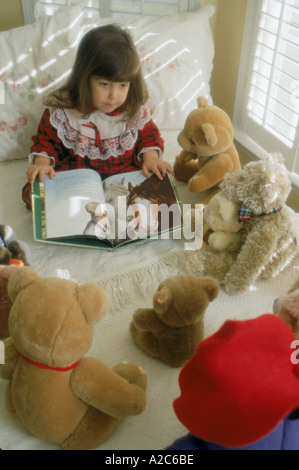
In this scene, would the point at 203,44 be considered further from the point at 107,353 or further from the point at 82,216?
the point at 107,353

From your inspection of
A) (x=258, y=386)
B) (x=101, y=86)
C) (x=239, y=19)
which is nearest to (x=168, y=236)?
(x=101, y=86)

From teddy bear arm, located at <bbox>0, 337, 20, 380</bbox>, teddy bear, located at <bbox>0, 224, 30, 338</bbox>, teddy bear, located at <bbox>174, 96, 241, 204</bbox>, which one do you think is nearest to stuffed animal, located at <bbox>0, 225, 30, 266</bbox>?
teddy bear, located at <bbox>0, 224, 30, 338</bbox>

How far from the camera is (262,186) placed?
90 cm

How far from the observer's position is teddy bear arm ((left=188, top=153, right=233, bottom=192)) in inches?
44.9

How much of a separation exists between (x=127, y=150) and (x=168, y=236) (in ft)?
1.07

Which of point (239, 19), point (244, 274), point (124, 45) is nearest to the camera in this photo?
point (244, 274)

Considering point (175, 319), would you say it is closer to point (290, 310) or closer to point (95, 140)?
point (290, 310)

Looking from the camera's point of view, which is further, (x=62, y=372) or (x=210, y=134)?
(x=210, y=134)

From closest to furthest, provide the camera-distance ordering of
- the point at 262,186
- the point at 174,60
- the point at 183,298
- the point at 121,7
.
→ 1. the point at 183,298
2. the point at 262,186
3. the point at 174,60
4. the point at 121,7

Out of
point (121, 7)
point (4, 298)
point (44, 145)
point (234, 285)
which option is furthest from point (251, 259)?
point (121, 7)

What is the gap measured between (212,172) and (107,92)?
345 millimetres

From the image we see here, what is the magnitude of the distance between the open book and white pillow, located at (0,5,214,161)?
302 mm

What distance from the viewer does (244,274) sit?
95 cm

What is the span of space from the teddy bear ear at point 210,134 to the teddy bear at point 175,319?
448mm
